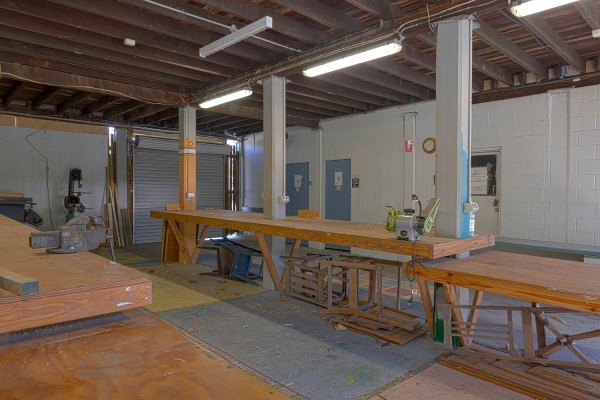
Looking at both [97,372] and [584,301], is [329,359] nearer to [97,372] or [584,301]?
[584,301]

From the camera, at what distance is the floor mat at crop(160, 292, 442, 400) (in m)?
2.90

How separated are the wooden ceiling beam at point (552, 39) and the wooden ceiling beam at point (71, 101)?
290 inches

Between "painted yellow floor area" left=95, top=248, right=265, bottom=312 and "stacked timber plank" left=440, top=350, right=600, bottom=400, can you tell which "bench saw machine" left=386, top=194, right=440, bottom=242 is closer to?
"stacked timber plank" left=440, top=350, right=600, bottom=400

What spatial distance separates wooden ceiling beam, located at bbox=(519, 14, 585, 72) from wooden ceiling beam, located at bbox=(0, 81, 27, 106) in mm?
7782

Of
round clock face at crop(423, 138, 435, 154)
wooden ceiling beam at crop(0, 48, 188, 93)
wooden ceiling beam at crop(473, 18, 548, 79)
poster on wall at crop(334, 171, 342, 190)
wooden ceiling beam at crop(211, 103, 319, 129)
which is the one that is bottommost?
poster on wall at crop(334, 171, 342, 190)

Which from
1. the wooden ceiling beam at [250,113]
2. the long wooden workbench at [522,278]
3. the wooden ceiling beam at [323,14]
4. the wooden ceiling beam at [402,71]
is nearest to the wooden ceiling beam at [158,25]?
the wooden ceiling beam at [323,14]

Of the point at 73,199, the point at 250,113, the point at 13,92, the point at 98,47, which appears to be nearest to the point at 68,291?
the point at 98,47

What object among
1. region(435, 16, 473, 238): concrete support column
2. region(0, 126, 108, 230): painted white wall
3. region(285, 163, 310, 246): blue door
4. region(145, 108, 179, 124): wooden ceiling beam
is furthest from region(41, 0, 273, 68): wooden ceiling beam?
region(0, 126, 108, 230): painted white wall

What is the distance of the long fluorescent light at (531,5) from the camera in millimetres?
2986

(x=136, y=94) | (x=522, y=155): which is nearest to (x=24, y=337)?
(x=136, y=94)

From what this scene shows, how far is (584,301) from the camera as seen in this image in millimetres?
2182

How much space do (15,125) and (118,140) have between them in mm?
2142

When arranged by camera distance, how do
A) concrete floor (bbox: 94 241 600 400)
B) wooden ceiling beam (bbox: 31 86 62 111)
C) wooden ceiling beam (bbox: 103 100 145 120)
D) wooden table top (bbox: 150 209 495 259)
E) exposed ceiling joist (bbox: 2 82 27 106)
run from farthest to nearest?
1. wooden ceiling beam (bbox: 103 100 145 120)
2. wooden ceiling beam (bbox: 31 86 62 111)
3. exposed ceiling joist (bbox: 2 82 27 106)
4. wooden table top (bbox: 150 209 495 259)
5. concrete floor (bbox: 94 241 600 400)

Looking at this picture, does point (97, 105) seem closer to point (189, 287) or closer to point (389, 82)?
point (189, 287)
